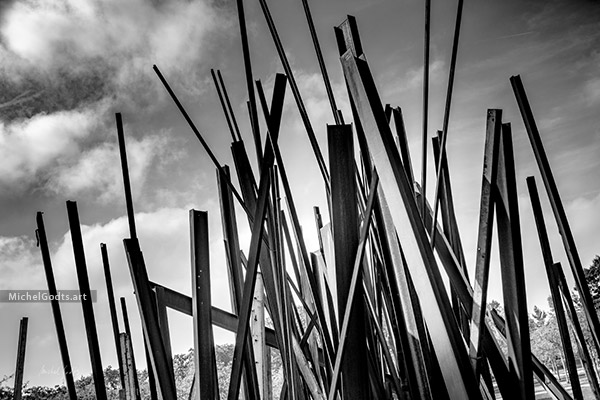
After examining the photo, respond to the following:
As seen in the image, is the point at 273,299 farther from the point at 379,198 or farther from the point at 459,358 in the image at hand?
the point at 459,358

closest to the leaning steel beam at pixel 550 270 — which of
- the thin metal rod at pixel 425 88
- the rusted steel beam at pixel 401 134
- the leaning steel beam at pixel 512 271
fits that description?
the rusted steel beam at pixel 401 134

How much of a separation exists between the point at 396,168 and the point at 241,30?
2.08 feet

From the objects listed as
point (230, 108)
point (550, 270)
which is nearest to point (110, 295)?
point (230, 108)

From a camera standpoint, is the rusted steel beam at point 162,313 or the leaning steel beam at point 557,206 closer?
the rusted steel beam at point 162,313

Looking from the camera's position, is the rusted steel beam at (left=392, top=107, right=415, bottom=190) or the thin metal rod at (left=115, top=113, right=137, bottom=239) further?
the rusted steel beam at (left=392, top=107, right=415, bottom=190)

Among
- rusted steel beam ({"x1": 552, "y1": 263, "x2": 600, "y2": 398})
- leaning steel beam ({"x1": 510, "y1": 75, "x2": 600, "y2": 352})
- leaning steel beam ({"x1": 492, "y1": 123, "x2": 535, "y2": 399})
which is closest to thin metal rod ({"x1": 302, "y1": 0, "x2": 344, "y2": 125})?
leaning steel beam ({"x1": 492, "y1": 123, "x2": 535, "y2": 399})

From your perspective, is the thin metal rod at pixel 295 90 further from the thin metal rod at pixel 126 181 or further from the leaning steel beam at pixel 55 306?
the leaning steel beam at pixel 55 306

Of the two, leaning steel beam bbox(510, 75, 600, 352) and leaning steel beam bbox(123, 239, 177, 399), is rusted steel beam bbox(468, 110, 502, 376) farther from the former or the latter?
leaning steel beam bbox(123, 239, 177, 399)

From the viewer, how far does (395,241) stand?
0.91m

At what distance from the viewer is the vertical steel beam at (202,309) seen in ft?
2.81

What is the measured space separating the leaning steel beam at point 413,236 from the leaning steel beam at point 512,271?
0.17 meters

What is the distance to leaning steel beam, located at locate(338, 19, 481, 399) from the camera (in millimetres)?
682

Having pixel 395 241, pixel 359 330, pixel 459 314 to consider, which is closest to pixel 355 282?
pixel 359 330

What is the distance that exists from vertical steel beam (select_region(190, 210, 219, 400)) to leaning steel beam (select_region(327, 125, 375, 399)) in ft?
1.03
